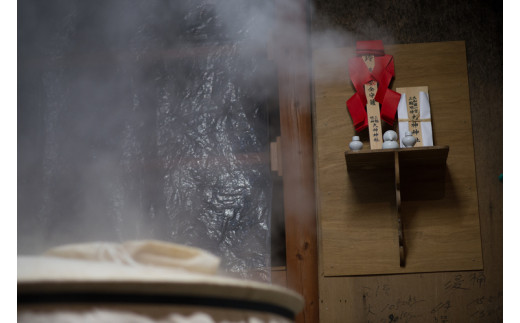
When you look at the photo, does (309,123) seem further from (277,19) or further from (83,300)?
(83,300)

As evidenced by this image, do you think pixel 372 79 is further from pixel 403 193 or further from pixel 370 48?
pixel 403 193

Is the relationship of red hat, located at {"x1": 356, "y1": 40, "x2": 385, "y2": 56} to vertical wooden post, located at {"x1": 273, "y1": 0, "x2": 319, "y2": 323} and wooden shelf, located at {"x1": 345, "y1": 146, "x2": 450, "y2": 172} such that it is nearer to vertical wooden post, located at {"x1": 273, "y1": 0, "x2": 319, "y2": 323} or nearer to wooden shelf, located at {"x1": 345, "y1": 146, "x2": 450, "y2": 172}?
vertical wooden post, located at {"x1": 273, "y1": 0, "x2": 319, "y2": 323}

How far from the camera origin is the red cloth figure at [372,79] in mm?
2598

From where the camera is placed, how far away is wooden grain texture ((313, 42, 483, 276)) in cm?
254

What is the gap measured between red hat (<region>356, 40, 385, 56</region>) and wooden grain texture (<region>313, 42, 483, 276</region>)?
58 mm

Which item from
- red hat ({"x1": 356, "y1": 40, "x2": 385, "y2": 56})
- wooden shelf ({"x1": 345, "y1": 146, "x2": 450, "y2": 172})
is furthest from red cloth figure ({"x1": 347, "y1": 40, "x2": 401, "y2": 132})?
wooden shelf ({"x1": 345, "y1": 146, "x2": 450, "y2": 172})

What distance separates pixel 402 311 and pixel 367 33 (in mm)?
1410

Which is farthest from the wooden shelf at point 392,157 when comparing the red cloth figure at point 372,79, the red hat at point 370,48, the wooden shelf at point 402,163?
the red hat at point 370,48

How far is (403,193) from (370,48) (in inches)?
29.7

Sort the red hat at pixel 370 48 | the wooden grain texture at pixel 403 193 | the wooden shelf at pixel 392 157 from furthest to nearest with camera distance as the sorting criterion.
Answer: the red hat at pixel 370 48
the wooden grain texture at pixel 403 193
the wooden shelf at pixel 392 157

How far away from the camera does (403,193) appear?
2586 mm

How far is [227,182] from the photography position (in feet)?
8.50

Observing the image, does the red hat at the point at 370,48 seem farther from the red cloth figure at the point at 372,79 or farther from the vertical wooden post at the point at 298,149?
the vertical wooden post at the point at 298,149

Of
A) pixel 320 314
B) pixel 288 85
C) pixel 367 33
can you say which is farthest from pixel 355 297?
pixel 367 33
